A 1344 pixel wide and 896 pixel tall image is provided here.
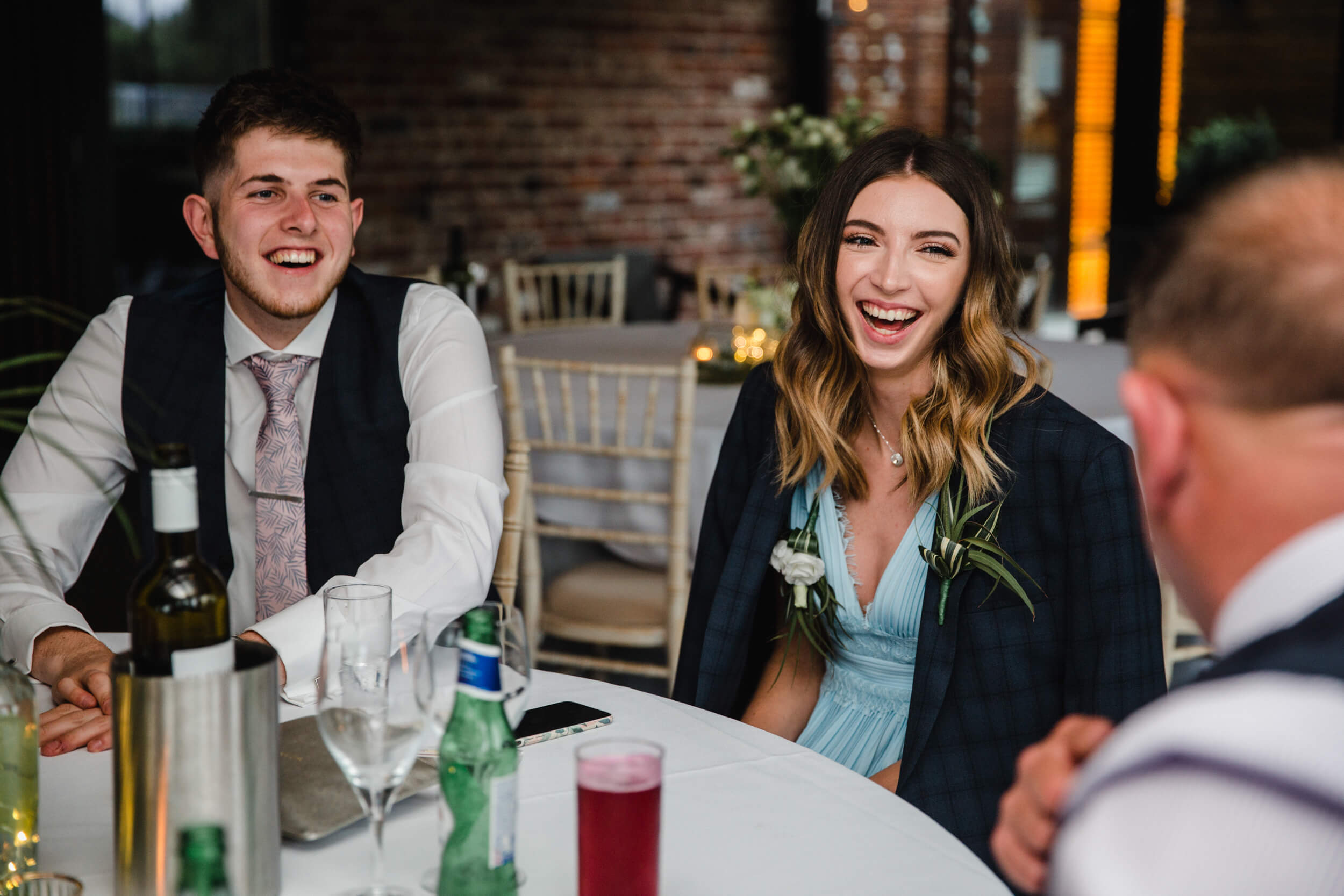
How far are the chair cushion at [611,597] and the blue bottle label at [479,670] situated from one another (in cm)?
192

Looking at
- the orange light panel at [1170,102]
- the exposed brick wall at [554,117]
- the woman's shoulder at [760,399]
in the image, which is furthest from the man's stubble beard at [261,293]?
the orange light panel at [1170,102]

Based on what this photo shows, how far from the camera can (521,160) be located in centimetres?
552

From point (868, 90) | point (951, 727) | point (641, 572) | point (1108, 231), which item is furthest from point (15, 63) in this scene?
point (1108, 231)

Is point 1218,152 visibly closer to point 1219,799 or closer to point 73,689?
point 73,689

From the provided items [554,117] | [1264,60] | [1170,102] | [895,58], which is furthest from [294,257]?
[1264,60]

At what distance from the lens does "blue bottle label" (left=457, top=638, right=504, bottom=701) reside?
0.88 meters

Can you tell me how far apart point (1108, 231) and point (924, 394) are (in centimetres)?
614

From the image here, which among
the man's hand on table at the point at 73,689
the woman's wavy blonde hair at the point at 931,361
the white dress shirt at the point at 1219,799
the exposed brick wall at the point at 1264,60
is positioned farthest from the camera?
the exposed brick wall at the point at 1264,60

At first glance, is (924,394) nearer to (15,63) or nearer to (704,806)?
(704,806)

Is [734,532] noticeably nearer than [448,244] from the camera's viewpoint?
Yes

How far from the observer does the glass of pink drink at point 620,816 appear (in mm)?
873

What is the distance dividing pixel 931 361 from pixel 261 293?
0.93 meters

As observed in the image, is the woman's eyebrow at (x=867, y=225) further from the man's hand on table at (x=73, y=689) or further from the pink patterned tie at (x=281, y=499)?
the man's hand on table at (x=73, y=689)

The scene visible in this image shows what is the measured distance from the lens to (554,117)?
18.4 ft
